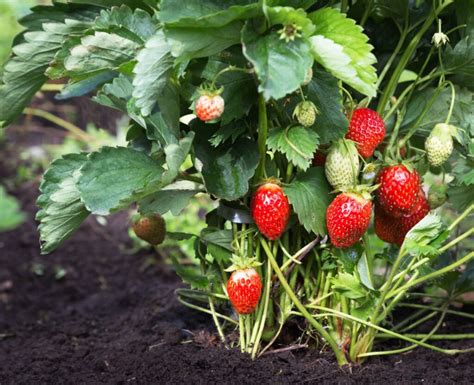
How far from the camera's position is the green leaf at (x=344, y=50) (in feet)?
3.82

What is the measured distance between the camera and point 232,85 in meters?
1.33

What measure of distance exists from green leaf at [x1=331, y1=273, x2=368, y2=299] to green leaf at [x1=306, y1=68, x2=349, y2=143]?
0.27m

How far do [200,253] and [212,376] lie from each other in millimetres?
261

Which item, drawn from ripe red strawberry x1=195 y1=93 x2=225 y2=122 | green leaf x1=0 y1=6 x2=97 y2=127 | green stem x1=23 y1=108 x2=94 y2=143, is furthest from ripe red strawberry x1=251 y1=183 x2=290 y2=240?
green stem x1=23 y1=108 x2=94 y2=143

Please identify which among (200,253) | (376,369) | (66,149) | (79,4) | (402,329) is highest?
(79,4)

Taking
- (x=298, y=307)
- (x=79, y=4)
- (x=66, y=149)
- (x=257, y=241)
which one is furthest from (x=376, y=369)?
(x=66, y=149)

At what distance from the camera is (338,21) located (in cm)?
121

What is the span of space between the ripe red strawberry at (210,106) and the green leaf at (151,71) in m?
0.07

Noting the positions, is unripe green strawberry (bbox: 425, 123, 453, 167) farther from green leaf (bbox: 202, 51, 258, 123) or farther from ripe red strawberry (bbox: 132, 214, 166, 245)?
ripe red strawberry (bbox: 132, 214, 166, 245)

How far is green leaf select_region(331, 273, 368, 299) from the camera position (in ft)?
4.77

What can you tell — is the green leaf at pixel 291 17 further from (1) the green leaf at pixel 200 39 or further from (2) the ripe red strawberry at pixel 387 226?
(2) the ripe red strawberry at pixel 387 226

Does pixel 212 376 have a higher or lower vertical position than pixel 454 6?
lower

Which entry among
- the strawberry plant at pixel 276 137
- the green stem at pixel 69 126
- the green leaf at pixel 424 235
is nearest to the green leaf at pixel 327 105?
the strawberry plant at pixel 276 137

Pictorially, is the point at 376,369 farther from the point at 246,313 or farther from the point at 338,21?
the point at 338,21
